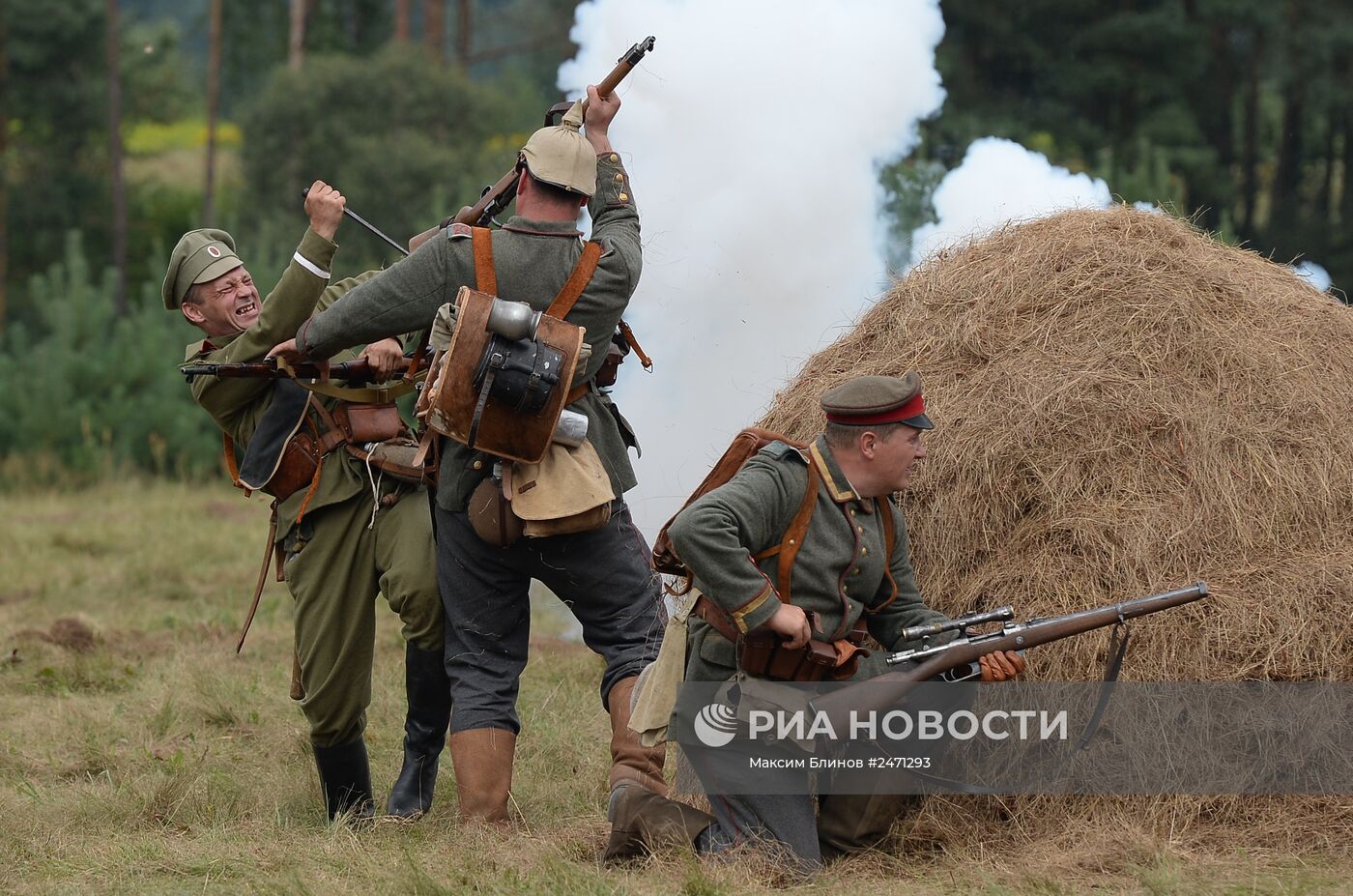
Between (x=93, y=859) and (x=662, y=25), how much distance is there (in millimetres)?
6677

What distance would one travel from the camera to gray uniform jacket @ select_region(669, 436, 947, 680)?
15.4 ft

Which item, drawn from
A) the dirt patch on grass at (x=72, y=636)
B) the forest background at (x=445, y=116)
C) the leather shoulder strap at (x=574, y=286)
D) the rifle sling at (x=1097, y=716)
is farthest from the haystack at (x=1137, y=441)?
the forest background at (x=445, y=116)

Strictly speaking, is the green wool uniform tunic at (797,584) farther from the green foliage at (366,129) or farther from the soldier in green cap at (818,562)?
the green foliage at (366,129)

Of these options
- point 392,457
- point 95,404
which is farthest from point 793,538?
point 95,404

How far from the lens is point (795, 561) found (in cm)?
489

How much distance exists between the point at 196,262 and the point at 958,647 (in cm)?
294

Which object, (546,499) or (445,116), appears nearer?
(546,499)

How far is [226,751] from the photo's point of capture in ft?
22.4

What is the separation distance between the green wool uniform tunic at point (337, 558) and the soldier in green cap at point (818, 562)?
1.19m

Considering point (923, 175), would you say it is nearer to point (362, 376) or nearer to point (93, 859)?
point (362, 376)

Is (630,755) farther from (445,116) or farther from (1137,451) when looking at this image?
(445,116)

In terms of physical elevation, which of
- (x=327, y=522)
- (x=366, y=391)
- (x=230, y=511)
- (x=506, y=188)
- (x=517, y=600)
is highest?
(x=506, y=188)

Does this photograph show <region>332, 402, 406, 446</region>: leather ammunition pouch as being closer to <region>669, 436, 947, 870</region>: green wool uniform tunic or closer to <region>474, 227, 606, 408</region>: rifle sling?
<region>474, 227, 606, 408</region>: rifle sling

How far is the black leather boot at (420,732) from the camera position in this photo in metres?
5.76
